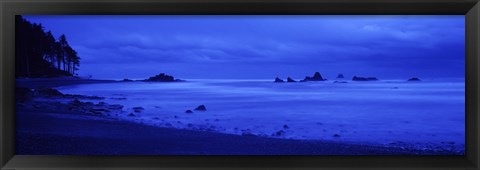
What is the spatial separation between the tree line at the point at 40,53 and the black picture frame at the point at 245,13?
0.16ft

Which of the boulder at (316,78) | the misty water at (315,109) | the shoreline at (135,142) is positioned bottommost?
the shoreline at (135,142)

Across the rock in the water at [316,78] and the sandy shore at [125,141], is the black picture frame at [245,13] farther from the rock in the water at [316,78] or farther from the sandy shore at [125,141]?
the rock in the water at [316,78]

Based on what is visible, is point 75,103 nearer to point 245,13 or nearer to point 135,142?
point 135,142

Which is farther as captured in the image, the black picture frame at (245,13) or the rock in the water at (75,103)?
the rock in the water at (75,103)

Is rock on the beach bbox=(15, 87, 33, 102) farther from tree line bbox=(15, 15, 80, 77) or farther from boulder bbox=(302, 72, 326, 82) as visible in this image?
boulder bbox=(302, 72, 326, 82)

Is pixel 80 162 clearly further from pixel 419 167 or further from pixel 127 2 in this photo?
pixel 419 167

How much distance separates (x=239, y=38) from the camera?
2.28 meters

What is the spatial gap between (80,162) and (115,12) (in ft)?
2.02

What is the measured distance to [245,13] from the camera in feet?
7.23

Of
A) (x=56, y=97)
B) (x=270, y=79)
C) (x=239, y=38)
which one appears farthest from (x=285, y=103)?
(x=56, y=97)

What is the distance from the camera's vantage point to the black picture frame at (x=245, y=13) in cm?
217

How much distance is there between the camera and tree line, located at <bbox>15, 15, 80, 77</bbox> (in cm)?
225

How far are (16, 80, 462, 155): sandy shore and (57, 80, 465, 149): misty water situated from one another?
3 cm

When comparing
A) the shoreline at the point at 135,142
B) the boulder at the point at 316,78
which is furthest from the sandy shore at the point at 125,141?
the boulder at the point at 316,78
